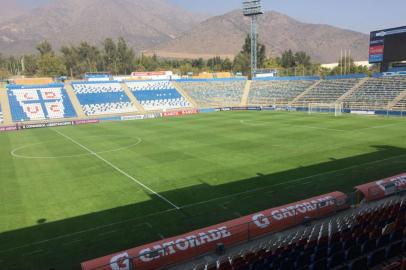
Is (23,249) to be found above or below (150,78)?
below

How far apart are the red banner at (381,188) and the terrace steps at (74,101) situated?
57885mm

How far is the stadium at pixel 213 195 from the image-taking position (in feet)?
35.2

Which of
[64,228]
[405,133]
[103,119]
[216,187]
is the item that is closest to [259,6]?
[103,119]

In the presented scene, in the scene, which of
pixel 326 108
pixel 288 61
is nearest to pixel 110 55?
pixel 288 61

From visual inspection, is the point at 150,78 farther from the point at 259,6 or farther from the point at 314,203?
the point at 314,203

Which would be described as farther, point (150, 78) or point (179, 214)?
point (150, 78)

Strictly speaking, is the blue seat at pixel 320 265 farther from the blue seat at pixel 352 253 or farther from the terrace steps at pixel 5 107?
the terrace steps at pixel 5 107

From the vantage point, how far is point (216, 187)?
65.4 ft

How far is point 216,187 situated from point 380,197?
8702mm

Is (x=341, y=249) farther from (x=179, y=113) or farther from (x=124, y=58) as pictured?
→ (x=124, y=58)

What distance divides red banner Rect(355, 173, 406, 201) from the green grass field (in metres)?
2.84

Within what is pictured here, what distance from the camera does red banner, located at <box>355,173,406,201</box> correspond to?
600 inches

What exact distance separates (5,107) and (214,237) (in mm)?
62292

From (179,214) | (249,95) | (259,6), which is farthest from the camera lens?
→ (259,6)
